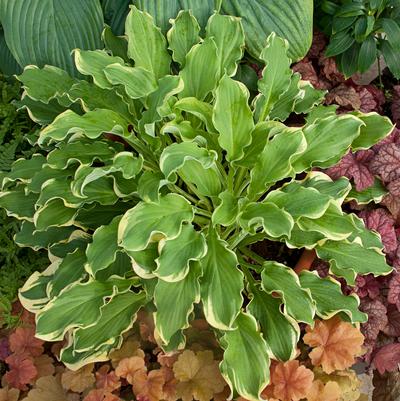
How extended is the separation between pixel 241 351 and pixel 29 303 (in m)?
0.46

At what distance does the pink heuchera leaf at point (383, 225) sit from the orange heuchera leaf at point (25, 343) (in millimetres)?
754

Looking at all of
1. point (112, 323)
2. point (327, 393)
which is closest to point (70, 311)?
point (112, 323)

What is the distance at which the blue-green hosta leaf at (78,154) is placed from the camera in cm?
115

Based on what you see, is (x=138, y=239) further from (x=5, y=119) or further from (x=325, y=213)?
(x=5, y=119)

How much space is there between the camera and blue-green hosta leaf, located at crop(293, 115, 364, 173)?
1.12 metres

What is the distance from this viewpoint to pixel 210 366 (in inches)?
45.1

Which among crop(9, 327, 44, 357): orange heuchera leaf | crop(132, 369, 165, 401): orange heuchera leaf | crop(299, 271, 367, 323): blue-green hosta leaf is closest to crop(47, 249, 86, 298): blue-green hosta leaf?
crop(9, 327, 44, 357): orange heuchera leaf

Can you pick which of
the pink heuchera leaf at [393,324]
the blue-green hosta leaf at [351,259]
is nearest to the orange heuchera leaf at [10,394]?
the blue-green hosta leaf at [351,259]

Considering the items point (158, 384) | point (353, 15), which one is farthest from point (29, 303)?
point (353, 15)

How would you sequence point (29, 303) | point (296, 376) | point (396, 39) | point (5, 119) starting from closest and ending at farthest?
point (296, 376) < point (29, 303) < point (396, 39) < point (5, 119)

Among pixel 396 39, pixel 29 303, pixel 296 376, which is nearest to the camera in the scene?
pixel 296 376

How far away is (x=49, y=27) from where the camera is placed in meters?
1.38

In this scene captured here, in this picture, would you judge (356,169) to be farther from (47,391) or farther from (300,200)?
(47,391)

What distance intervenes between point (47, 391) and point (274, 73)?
797mm
